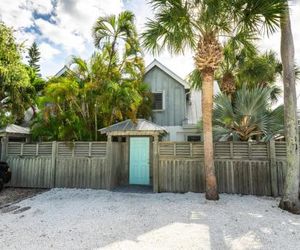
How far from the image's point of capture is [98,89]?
32.8ft

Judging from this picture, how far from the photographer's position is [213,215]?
20.0 ft

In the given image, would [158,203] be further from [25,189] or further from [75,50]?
[75,50]

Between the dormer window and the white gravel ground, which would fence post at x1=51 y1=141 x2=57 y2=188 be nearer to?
the white gravel ground

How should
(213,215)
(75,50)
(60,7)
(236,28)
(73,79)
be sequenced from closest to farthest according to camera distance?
(213,215), (236,28), (60,7), (73,79), (75,50)

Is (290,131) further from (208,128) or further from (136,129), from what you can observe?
(136,129)

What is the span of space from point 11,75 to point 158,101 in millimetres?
7446

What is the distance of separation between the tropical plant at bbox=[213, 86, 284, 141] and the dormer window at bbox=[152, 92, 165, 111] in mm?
4061

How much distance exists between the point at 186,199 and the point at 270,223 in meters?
2.84

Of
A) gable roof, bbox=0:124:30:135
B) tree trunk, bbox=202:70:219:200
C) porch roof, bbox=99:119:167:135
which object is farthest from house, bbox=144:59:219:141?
gable roof, bbox=0:124:30:135

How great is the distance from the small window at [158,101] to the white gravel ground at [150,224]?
20.3 ft

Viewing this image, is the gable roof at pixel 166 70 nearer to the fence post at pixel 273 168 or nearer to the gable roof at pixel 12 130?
the fence post at pixel 273 168

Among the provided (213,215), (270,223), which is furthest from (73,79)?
(270,223)

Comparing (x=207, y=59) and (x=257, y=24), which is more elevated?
(x=257, y=24)

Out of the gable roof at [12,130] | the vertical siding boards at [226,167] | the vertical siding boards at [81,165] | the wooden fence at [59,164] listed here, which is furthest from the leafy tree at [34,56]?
the vertical siding boards at [226,167]
